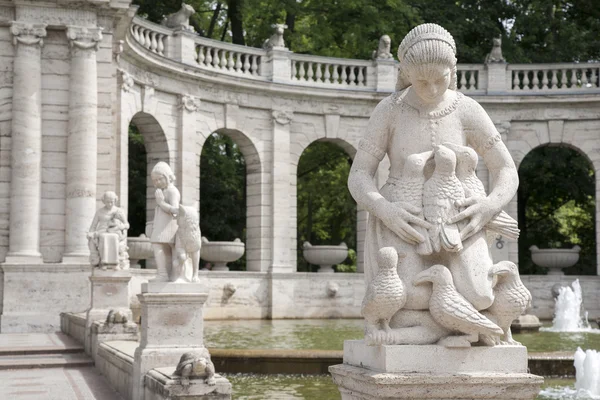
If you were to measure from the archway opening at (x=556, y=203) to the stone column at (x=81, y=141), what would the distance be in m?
18.9

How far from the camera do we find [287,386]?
44.9 feet

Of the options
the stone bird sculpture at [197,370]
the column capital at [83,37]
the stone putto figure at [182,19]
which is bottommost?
the stone bird sculpture at [197,370]

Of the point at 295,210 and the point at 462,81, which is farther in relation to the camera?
the point at 462,81

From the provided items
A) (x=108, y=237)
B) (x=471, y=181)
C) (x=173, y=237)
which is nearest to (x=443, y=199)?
(x=471, y=181)

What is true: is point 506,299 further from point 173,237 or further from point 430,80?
point 173,237

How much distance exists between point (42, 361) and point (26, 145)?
26.6ft

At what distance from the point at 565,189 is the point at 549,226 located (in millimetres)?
4305

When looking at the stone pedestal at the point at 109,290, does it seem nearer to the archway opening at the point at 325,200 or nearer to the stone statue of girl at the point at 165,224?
the stone statue of girl at the point at 165,224

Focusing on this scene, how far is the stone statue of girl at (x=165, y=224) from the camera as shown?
1204 cm

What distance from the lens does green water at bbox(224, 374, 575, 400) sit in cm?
1264

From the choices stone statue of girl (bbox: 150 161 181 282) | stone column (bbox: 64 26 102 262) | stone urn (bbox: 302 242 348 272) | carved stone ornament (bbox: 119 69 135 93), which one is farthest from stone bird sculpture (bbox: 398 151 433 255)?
stone urn (bbox: 302 242 348 272)

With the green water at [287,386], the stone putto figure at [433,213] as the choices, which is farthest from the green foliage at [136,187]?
the stone putto figure at [433,213]

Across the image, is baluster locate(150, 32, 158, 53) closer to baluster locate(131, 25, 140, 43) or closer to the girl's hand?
baluster locate(131, 25, 140, 43)

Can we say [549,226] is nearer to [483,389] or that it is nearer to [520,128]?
[520,128]
